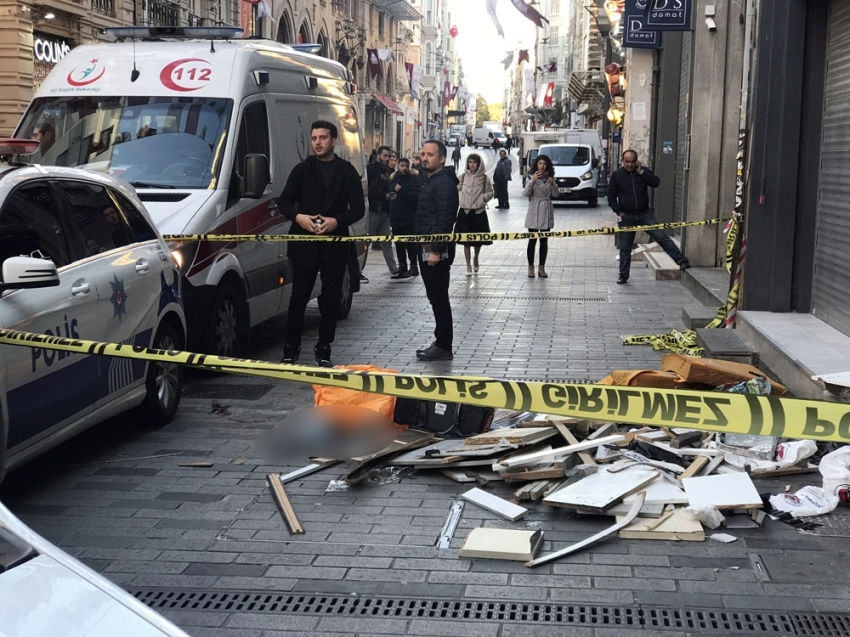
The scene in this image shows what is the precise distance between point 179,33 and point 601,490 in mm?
6798

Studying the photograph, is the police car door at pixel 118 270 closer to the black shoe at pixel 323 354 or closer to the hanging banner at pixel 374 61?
the black shoe at pixel 323 354

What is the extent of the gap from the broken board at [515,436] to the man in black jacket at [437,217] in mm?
3185

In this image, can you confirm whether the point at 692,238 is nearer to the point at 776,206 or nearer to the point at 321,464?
the point at 776,206

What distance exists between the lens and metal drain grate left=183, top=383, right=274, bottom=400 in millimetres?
8234

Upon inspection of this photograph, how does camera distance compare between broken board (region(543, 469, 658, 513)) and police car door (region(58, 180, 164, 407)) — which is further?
police car door (region(58, 180, 164, 407))

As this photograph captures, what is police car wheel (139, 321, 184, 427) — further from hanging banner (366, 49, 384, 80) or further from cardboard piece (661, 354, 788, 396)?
hanging banner (366, 49, 384, 80)

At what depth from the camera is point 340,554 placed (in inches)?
192

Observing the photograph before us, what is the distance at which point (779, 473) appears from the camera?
5941mm

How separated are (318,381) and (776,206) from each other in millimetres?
6572

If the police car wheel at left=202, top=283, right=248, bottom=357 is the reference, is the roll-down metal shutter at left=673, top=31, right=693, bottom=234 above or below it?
above

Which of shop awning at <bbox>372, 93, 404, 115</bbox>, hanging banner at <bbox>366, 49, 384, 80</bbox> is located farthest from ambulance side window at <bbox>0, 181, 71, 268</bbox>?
shop awning at <bbox>372, 93, 404, 115</bbox>

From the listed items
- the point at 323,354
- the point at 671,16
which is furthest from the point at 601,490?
the point at 671,16

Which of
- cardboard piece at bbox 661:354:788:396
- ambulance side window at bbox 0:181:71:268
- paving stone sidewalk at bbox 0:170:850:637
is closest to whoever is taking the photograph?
paving stone sidewalk at bbox 0:170:850:637

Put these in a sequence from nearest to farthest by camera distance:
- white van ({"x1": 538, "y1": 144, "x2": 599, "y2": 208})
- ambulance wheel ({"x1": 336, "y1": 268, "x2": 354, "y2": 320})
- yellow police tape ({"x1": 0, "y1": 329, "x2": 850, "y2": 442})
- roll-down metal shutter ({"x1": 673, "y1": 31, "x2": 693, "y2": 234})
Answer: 1. yellow police tape ({"x1": 0, "y1": 329, "x2": 850, "y2": 442})
2. ambulance wheel ({"x1": 336, "y1": 268, "x2": 354, "y2": 320})
3. roll-down metal shutter ({"x1": 673, "y1": 31, "x2": 693, "y2": 234})
4. white van ({"x1": 538, "y1": 144, "x2": 599, "y2": 208})
